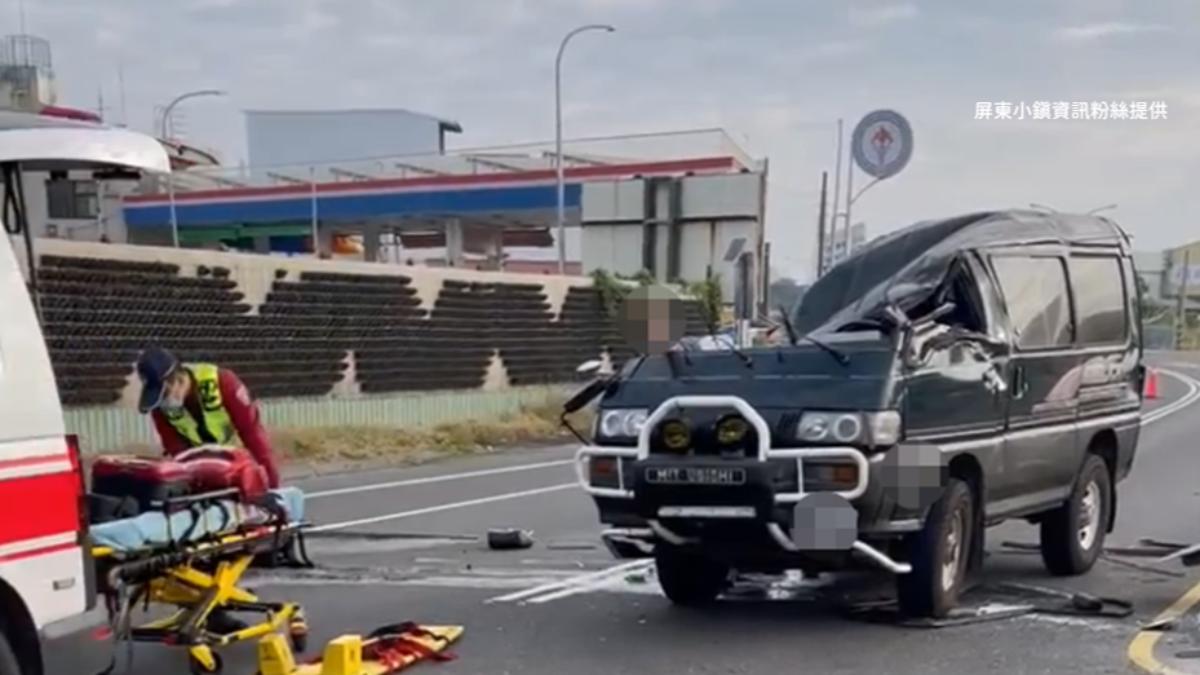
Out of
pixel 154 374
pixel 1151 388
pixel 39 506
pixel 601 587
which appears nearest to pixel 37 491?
pixel 39 506

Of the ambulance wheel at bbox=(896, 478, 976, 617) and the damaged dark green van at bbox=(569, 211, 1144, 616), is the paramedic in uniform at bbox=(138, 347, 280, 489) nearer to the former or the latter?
the damaged dark green van at bbox=(569, 211, 1144, 616)

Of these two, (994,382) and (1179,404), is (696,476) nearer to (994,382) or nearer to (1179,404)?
(994,382)

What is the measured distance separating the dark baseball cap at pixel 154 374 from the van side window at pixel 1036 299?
4.74 meters

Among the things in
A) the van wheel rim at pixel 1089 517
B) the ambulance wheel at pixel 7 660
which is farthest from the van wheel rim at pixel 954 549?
the ambulance wheel at pixel 7 660

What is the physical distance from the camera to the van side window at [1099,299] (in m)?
9.26

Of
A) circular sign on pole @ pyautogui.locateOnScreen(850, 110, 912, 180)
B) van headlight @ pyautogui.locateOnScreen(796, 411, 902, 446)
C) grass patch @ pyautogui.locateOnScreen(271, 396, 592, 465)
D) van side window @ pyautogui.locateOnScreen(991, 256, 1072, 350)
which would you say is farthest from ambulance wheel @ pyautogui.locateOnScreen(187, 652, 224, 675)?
circular sign on pole @ pyautogui.locateOnScreen(850, 110, 912, 180)

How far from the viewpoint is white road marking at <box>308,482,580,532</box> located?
1312cm

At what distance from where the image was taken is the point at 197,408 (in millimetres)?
7266

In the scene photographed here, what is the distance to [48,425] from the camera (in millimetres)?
4938

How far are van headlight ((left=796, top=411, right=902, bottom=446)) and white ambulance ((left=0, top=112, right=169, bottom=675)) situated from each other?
345 centimetres

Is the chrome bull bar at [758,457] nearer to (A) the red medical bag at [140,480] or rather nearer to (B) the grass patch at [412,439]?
(A) the red medical bag at [140,480]

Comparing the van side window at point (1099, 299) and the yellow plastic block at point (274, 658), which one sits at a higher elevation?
the van side window at point (1099, 299)

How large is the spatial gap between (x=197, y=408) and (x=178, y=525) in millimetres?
1015

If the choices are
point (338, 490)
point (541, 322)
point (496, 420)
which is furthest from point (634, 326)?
point (541, 322)
